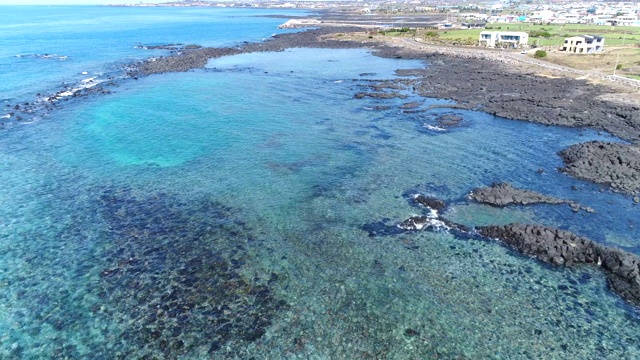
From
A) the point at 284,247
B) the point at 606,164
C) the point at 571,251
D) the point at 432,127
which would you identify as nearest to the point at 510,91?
the point at 432,127

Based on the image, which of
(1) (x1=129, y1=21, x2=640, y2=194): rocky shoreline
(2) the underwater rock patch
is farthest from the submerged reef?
(1) (x1=129, y1=21, x2=640, y2=194): rocky shoreline

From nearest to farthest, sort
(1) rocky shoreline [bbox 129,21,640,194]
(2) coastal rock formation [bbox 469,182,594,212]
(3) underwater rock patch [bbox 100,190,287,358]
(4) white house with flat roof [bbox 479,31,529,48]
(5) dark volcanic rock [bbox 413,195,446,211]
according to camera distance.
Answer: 1. (3) underwater rock patch [bbox 100,190,287,358]
2. (5) dark volcanic rock [bbox 413,195,446,211]
3. (2) coastal rock formation [bbox 469,182,594,212]
4. (1) rocky shoreline [bbox 129,21,640,194]
5. (4) white house with flat roof [bbox 479,31,529,48]

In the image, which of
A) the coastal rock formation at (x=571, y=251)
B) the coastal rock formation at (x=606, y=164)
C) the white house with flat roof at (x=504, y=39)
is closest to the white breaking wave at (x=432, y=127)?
the coastal rock formation at (x=606, y=164)

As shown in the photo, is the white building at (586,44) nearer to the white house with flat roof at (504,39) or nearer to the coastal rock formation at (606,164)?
the white house with flat roof at (504,39)

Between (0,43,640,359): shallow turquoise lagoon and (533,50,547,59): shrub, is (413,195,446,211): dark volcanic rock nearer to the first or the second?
(0,43,640,359): shallow turquoise lagoon

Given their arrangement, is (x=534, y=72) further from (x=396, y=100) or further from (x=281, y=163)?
(x=281, y=163)

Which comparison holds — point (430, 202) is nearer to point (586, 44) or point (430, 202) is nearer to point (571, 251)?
point (571, 251)

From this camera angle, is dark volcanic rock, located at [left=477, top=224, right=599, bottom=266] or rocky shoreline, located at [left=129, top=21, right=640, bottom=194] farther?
rocky shoreline, located at [left=129, top=21, right=640, bottom=194]
